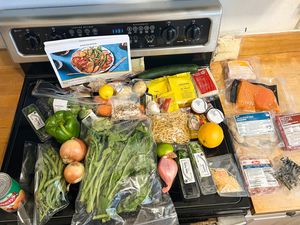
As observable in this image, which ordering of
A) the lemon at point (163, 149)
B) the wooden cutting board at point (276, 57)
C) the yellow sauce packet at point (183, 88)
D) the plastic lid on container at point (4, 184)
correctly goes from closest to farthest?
the plastic lid on container at point (4, 184), the lemon at point (163, 149), the yellow sauce packet at point (183, 88), the wooden cutting board at point (276, 57)

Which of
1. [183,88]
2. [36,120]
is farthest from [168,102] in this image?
[36,120]

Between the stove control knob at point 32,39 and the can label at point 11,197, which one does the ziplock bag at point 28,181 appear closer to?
the can label at point 11,197

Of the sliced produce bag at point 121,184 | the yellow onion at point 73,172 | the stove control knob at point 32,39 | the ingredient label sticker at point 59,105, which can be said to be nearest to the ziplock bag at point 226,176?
the sliced produce bag at point 121,184

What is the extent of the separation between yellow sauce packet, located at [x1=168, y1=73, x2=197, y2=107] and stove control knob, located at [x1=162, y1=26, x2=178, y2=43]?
0.42 ft

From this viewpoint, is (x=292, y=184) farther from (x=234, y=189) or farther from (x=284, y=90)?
(x=284, y=90)

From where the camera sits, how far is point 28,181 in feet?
2.47

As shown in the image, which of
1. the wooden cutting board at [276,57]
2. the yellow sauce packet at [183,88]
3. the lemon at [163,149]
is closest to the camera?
the lemon at [163,149]

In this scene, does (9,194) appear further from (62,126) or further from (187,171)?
(187,171)

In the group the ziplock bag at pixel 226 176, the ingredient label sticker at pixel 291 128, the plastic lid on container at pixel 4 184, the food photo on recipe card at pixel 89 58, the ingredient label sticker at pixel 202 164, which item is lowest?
the ziplock bag at pixel 226 176

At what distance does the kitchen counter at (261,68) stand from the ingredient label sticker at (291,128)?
0.12 ft

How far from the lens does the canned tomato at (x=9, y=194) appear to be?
668 millimetres

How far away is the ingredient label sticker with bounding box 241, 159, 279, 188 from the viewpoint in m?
0.76

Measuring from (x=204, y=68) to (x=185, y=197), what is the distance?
452 millimetres

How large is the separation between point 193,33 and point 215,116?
26 cm
